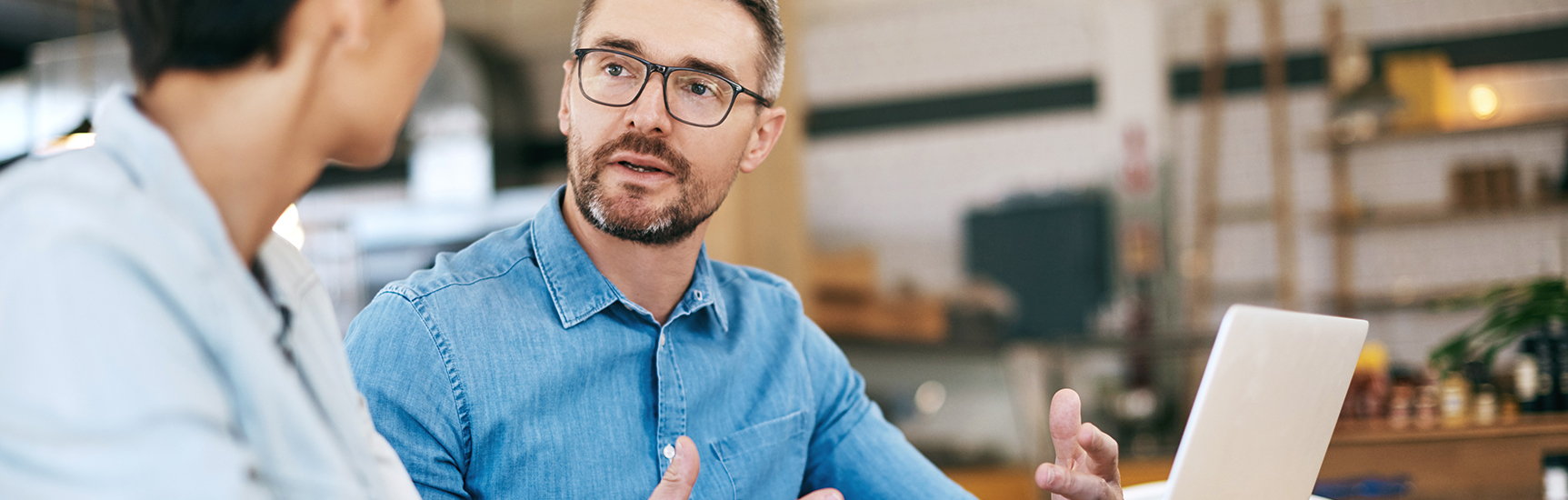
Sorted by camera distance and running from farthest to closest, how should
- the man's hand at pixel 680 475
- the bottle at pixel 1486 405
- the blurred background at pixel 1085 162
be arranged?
the blurred background at pixel 1085 162, the bottle at pixel 1486 405, the man's hand at pixel 680 475

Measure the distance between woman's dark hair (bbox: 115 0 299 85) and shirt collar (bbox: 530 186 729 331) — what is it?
623 millimetres

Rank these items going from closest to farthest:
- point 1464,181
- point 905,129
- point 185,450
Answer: point 185,450 → point 1464,181 → point 905,129

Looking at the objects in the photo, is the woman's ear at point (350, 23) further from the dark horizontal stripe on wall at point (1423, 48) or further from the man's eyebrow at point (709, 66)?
the dark horizontal stripe on wall at point (1423, 48)

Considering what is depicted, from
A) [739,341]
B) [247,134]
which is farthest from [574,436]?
[247,134]

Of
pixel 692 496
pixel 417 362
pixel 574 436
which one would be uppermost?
pixel 417 362

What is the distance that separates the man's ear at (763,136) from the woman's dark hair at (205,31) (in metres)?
0.79

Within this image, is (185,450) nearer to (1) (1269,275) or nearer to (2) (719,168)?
(2) (719,168)

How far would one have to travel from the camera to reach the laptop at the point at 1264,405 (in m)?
0.88

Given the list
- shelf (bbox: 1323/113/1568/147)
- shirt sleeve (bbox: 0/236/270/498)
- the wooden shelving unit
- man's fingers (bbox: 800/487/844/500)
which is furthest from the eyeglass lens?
shelf (bbox: 1323/113/1568/147)

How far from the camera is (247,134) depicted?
55 cm

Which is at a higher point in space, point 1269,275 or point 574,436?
point 574,436

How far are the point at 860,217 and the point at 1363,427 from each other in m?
4.64

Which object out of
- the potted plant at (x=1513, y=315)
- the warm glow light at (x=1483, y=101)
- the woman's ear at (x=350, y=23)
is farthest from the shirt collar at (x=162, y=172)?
the warm glow light at (x=1483, y=101)

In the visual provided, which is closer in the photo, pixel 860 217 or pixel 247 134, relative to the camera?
pixel 247 134
